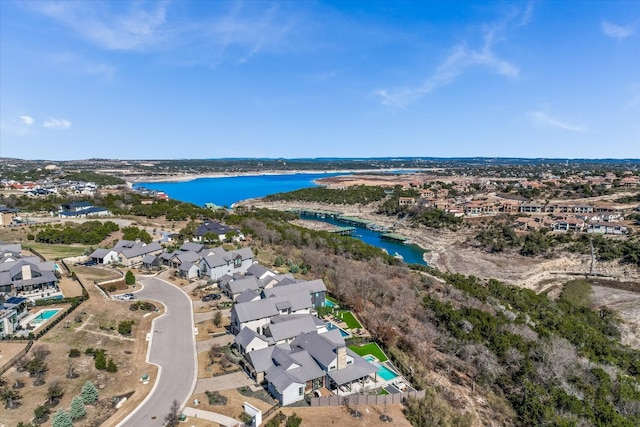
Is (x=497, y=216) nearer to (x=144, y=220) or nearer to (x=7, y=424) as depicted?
(x=144, y=220)

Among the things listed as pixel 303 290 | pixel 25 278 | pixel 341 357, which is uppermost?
pixel 25 278

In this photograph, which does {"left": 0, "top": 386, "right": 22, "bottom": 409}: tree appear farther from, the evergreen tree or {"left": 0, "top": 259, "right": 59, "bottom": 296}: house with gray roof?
{"left": 0, "top": 259, "right": 59, "bottom": 296}: house with gray roof

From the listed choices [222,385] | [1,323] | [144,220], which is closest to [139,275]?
[1,323]

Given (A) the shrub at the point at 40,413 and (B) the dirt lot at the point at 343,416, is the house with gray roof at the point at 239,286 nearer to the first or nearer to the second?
(B) the dirt lot at the point at 343,416

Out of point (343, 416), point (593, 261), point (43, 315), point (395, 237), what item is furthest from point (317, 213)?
point (343, 416)

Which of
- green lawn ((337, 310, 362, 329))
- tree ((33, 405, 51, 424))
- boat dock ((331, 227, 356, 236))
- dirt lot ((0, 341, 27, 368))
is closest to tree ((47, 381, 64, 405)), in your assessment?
tree ((33, 405, 51, 424))

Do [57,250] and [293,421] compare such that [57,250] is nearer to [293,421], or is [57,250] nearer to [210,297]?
[210,297]
